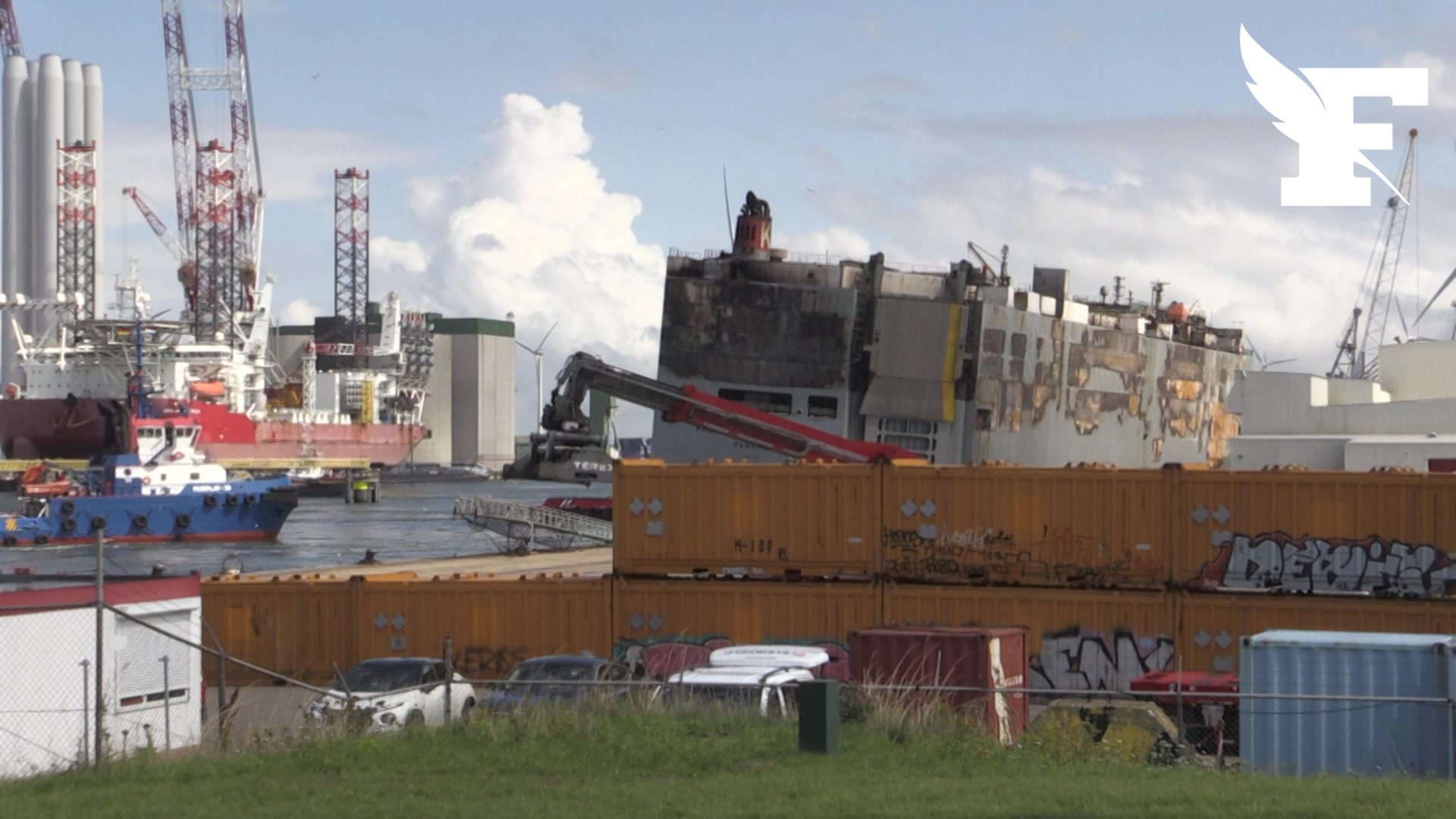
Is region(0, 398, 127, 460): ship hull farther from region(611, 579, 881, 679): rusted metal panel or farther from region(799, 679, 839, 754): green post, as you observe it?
region(799, 679, 839, 754): green post

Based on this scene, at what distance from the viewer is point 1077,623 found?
2591 cm

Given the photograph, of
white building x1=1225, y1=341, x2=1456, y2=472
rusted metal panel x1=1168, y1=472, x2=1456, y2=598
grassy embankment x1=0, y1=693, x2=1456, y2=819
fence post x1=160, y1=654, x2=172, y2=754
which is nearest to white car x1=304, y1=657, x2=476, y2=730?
fence post x1=160, y1=654, x2=172, y2=754

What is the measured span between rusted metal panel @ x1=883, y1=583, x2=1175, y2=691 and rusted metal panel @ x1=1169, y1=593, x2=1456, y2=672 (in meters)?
0.39

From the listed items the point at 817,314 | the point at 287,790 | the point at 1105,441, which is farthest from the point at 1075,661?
the point at 1105,441

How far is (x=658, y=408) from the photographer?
167ft

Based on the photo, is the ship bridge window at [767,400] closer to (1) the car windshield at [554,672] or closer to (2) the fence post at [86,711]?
(1) the car windshield at [554,672]

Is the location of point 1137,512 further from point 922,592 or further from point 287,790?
point 287,790

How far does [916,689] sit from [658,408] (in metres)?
34.2

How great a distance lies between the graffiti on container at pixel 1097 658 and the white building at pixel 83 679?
13.4m

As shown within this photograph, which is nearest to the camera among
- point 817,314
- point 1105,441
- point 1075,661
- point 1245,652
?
point 1245,652

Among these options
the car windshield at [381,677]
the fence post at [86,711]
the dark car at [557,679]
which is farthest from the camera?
the car windshield at [381,677]

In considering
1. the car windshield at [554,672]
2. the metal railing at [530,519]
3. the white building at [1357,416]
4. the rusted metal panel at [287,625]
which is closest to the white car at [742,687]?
the car windshield at [554,672]

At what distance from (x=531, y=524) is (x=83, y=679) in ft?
157

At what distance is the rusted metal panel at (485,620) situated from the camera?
27.5 m
